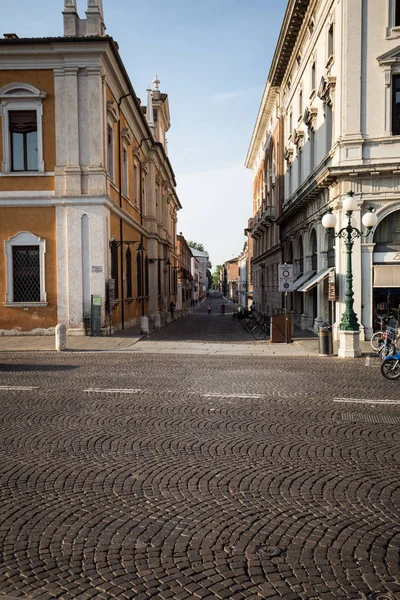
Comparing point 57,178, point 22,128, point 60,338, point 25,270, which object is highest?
point 22,128

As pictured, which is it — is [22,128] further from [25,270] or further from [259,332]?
[259,332]

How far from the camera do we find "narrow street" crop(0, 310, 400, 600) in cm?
340

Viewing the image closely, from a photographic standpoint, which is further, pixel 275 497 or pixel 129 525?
pixel 275 497

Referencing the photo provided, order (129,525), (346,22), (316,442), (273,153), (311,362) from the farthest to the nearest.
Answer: (273,153) < (346,22) < (311,362) < (316,442) < (129,525)

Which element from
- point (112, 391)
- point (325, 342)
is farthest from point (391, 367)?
point (112, 391)

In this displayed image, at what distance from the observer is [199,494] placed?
4.75 meters

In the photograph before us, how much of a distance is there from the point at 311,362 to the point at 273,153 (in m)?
25.2

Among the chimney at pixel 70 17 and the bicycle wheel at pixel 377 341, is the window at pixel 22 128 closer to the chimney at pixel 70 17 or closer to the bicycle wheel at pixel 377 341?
the chimney at pixel 70 17

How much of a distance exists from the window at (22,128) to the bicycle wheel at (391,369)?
50.4 feet

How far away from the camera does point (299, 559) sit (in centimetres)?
363

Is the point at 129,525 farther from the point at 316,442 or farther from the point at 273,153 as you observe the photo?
the point at 273,153

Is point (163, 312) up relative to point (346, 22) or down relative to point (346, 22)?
down

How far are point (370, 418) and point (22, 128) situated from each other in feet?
59.4

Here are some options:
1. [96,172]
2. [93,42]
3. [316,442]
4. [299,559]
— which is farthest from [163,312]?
[299,559]
